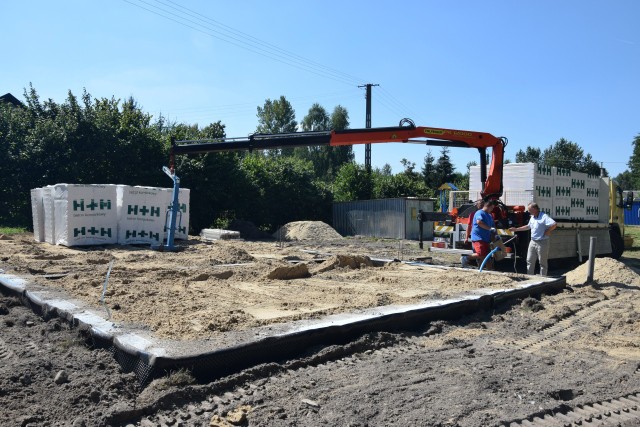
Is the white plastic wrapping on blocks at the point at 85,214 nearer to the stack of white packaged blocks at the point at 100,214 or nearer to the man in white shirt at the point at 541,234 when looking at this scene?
the stack of white packaged blocks at the point at 100,214

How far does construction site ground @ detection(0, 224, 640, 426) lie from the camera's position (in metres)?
4.16

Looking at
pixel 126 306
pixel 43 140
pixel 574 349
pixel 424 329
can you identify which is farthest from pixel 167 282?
pixel 43 140

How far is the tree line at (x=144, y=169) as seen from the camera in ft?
79.7

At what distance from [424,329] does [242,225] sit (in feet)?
74.9

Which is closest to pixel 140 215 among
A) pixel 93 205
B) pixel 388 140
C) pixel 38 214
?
pixel 93 205

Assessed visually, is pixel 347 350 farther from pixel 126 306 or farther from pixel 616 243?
pixel 616 243

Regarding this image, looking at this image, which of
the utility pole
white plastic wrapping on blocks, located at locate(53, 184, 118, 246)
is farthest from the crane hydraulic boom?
the utility pole

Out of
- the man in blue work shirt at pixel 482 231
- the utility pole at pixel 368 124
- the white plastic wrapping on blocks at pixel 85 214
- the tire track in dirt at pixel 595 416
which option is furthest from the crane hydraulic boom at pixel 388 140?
the utility pole at pixel 368 124

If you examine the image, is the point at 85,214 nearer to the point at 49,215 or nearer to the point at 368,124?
the point at 49,215

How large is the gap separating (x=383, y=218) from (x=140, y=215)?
1595 cm

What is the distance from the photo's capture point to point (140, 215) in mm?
18500

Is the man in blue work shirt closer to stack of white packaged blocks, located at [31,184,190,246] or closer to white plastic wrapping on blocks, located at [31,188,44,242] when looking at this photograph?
stack of white packaged blocks, located at [31,184,190,246]

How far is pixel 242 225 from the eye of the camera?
29094 millimetres

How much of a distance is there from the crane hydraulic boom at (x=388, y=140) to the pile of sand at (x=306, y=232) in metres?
14.2
